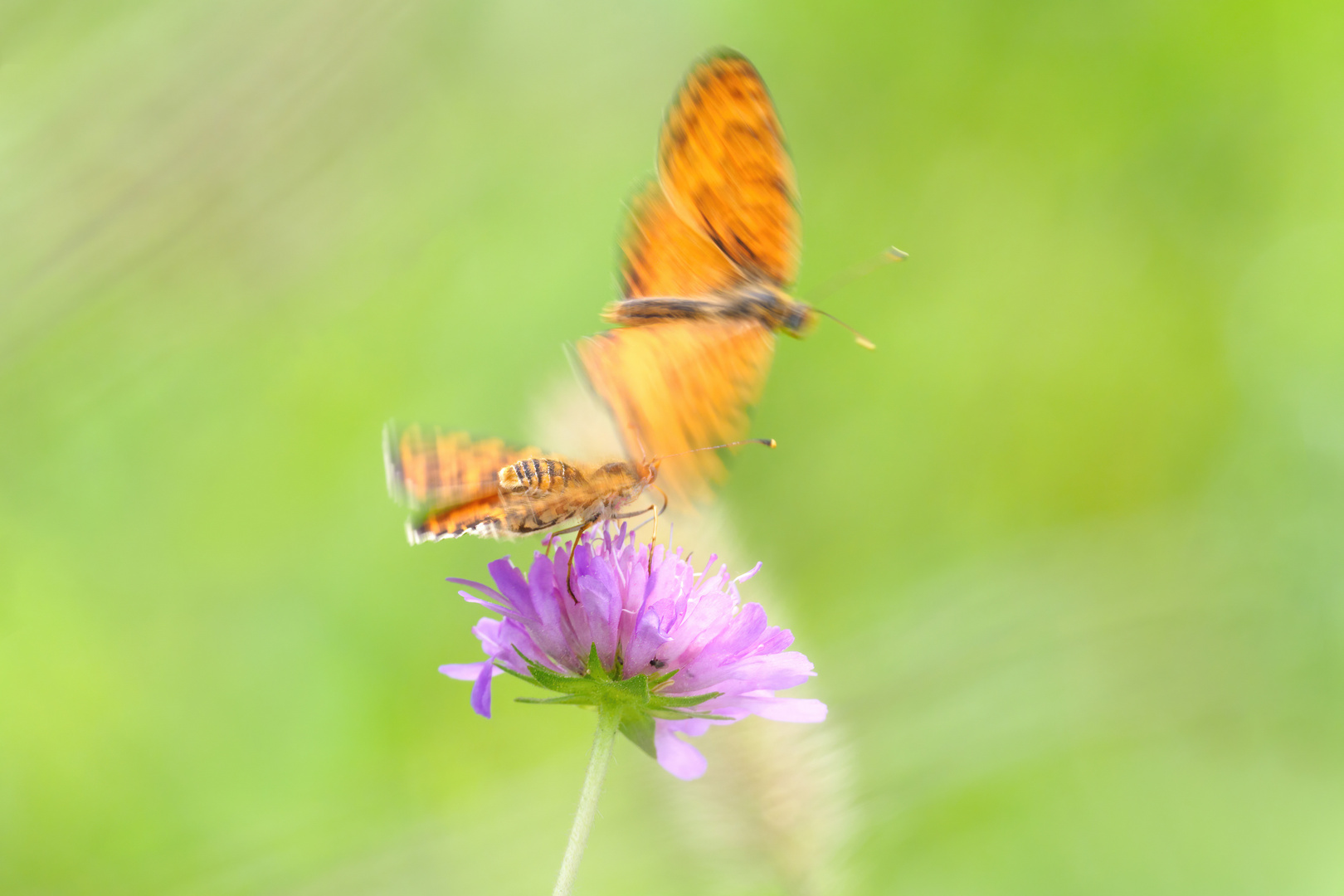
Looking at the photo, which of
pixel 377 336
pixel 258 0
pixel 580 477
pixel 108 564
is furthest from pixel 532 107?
pixel 580 477

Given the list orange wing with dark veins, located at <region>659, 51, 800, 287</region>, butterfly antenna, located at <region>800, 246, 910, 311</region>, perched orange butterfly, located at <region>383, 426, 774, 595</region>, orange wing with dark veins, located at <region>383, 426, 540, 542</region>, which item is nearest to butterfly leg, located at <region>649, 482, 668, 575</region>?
perched orange butterfly, located at <region>383, 426, 774, 595</region>

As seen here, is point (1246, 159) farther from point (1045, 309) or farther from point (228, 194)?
point (228, 194)

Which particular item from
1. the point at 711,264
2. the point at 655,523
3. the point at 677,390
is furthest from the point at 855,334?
the point at 677,390

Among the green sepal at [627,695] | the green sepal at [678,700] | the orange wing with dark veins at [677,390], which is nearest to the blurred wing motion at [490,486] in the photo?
the orange wing with dark veins at [677,390]

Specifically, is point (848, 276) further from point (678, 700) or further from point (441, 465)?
point (678, 700)

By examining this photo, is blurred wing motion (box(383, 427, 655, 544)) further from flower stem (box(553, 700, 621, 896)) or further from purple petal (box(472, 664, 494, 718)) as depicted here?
flower stem (box(553, 700, 621, 896))

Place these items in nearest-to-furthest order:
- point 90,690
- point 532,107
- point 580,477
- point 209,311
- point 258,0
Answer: point 580,477, point 258,0, point 90,690, point 209,311, point 532,107
